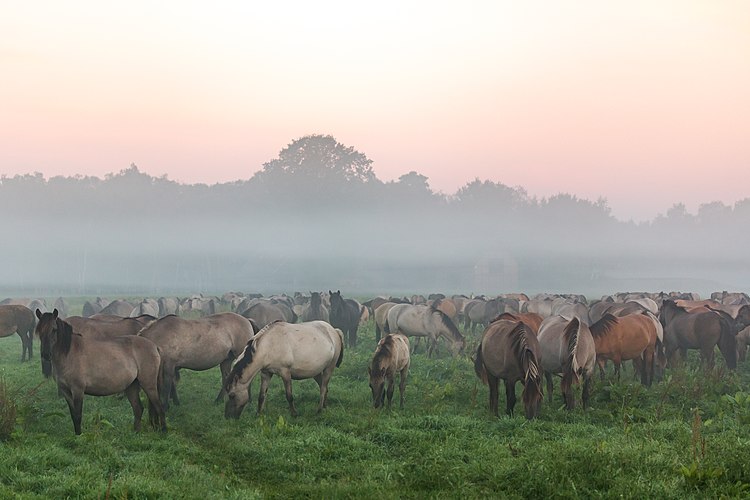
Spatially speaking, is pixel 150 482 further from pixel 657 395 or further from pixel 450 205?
pixel 450 205

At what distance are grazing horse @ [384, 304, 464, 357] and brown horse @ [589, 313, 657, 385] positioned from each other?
7.02 metres

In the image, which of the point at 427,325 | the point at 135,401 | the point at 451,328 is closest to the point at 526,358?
the point at 135,401

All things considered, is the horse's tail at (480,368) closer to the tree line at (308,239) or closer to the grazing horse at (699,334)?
the grazing horse at (699,334)

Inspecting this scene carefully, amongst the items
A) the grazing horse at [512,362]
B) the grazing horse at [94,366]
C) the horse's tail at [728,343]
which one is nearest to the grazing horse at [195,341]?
the grazing horse at [94,366]

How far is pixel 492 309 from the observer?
34.4m

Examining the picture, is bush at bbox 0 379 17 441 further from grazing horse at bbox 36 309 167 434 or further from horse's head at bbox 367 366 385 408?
horse's head at bbox 367 366 385 408

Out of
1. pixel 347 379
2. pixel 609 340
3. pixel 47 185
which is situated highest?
pixel 47 185

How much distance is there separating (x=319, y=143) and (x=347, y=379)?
117 metres

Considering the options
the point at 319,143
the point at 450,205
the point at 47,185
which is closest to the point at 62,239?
the point at 47,185

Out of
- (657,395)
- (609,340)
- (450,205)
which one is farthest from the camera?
(450,205)

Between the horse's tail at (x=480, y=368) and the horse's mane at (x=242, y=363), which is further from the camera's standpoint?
the horse's tail at (x=480, y=368)

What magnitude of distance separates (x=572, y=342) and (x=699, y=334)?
29.5 ft

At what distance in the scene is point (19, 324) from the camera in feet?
78.1

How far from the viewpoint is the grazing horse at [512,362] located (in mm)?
12250
